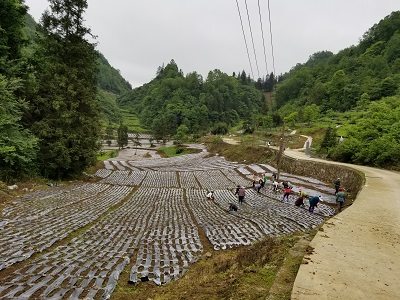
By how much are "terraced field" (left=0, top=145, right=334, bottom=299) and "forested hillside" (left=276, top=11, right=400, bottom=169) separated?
11.0 metres

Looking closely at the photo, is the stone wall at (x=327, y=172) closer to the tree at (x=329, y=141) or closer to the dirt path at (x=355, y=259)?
the tree at (x=329, y=141)

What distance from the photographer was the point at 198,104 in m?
123

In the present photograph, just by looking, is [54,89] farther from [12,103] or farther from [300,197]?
[300,197]

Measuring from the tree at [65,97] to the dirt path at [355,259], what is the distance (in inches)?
831

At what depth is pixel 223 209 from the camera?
1650 centimetres

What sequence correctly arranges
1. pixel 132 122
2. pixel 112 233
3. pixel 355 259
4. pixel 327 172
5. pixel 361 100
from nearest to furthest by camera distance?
1. pixel 355 259
2. pixel 112 233
3. pixel 327 172
4. pixel 361 100
5. pixel 132 122

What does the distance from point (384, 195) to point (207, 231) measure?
1066cm

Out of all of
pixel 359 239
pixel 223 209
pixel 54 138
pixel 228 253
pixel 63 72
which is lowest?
pixel 223 209

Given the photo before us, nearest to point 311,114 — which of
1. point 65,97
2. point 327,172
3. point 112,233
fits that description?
point 327,172

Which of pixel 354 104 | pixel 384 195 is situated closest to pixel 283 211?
pixel 384 195

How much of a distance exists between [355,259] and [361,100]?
6109 centimetres

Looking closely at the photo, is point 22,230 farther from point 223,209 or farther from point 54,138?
point 54,138

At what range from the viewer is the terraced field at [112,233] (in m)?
6.22

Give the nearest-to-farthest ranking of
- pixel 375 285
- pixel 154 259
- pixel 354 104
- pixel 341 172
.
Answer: pixel 375 285 → pixel 154 259 → pixel 341 172 → pixel 354 104
